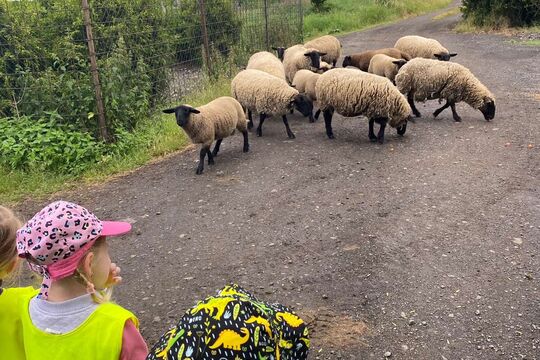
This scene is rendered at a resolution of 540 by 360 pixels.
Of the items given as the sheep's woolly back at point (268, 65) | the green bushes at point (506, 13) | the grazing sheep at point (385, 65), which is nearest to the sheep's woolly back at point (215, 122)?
the sheep's woolly back at point (268, 65)

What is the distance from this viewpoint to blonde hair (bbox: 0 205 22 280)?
2.07 meters

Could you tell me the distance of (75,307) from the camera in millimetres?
1919

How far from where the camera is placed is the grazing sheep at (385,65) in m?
10.5

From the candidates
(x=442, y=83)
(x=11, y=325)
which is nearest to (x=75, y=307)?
(x=11, y=325)

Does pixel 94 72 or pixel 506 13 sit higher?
pixel 94 72

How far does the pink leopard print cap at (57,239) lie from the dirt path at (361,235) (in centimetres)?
207

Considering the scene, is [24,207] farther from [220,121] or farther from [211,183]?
[220,121]

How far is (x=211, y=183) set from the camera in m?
6.75

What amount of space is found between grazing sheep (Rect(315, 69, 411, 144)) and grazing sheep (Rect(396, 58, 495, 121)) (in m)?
1.35

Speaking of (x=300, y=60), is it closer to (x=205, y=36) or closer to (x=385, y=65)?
(x=385, y=65)

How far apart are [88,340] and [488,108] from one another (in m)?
8.33

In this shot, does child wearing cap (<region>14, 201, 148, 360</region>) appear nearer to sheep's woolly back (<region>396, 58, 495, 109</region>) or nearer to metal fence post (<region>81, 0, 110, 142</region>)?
metal fence post (<region>81, 0, 110, 142</region>)

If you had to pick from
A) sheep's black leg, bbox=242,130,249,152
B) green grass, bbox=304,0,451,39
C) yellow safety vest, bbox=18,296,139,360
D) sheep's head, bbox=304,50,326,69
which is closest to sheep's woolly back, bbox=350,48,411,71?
sheep's head, bbox=304,50,326,69

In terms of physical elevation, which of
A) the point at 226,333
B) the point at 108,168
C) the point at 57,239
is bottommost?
the point at 108,168
